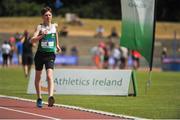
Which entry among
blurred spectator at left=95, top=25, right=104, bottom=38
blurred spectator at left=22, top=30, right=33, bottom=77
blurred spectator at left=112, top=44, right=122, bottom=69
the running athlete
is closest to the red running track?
the running athlete

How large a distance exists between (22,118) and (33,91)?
6.71m

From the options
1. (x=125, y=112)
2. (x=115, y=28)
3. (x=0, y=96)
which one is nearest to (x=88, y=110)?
(x=125, y=112)

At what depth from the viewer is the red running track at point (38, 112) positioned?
14726mm

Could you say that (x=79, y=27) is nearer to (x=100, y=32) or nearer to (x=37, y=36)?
(x=100, y=32)

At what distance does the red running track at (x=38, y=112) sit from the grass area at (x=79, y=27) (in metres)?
49.9

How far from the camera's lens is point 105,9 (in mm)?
80312

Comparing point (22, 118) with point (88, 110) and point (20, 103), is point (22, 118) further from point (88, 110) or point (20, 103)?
point (20, 103)

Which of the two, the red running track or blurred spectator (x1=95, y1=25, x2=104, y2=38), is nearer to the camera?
the red running track

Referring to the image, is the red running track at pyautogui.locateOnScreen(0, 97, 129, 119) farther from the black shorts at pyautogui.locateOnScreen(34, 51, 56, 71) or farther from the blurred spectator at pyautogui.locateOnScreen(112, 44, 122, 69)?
the blurred spectator at pyautogui.locateOnScreen(112, 44, 122, 69)

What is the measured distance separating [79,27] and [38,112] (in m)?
55.6

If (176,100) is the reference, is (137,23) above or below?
above

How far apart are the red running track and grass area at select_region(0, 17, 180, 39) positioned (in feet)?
164

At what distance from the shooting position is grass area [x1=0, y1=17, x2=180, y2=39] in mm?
68125

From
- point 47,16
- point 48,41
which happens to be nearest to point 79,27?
point 48,41
